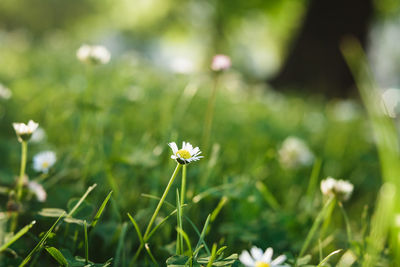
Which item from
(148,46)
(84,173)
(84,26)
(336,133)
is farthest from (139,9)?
(84,173)

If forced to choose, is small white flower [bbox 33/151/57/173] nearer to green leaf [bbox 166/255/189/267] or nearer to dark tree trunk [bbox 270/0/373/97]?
green leaf [bbox 166/255/189/267]

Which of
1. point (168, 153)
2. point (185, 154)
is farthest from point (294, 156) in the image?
point (185, 154)

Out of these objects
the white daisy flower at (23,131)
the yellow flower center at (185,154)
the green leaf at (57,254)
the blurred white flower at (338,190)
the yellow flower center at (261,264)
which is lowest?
the green leaf at (57,254)

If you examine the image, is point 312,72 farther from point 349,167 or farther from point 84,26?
point 84,26

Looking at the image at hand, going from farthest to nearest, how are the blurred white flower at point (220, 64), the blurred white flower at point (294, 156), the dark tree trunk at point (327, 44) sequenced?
1. the dark tree trunk at point (327, 44)
2. the blurred white flower at point (294, 156)
3. the blurred white flower at point (220, 64)

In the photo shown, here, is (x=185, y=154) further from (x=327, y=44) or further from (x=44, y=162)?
(x=327, y=44)

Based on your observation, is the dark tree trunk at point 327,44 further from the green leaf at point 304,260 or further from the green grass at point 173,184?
the green leaf at point 304,260

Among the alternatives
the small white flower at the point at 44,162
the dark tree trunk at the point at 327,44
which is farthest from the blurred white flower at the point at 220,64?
the dark tree trunk at the point at 327,44

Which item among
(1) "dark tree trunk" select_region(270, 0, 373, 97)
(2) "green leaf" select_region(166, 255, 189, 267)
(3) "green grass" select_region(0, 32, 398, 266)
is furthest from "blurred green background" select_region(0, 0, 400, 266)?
(1) "dark tree trunk" select_region(270, 0, 373, 97)

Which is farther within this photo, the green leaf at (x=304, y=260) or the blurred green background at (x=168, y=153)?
the blurred green background at (x=168, y=153)
